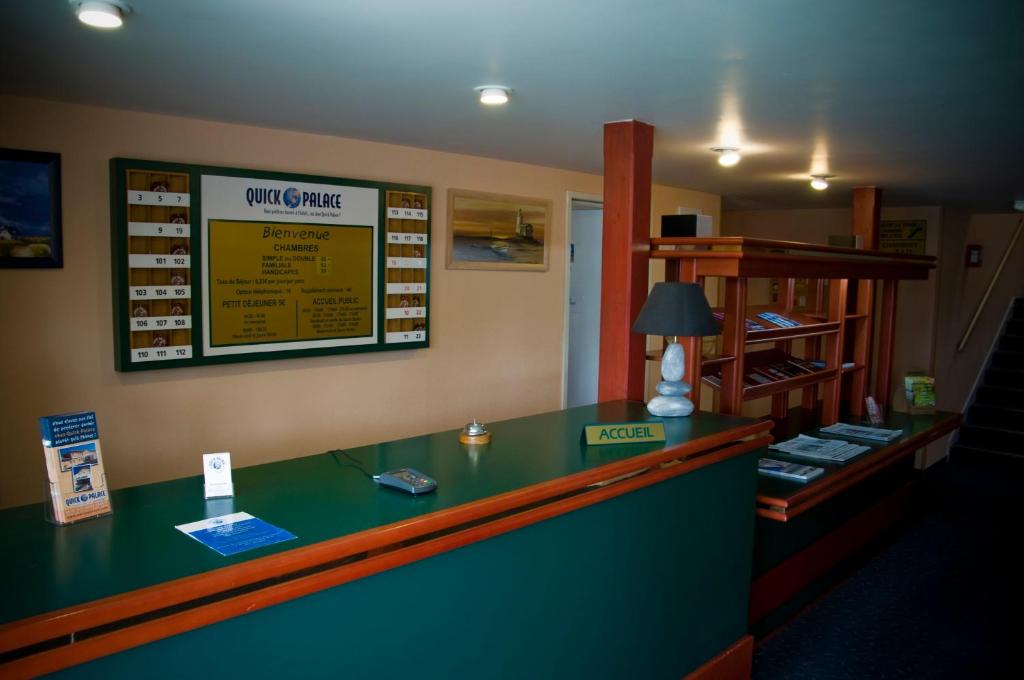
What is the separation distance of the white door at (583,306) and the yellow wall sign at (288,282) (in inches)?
88.8

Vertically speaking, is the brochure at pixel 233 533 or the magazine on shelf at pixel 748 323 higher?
the magazine on shelf at pixel 748 323

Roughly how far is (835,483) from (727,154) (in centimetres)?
184

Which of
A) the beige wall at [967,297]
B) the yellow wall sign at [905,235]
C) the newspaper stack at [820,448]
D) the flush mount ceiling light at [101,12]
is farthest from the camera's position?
the beige wall at [967,297]

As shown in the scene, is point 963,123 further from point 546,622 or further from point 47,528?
point 47,528

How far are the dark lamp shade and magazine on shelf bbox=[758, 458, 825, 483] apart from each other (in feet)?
2.79

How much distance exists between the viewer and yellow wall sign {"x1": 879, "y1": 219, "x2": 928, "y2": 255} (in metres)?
6.64

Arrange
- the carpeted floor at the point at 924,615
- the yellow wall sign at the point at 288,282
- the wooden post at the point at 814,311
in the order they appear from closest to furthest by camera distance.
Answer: the carpeted floor at the point at 924,615 < the yellow wall sign at the point at 288,282 < the wooden post at the point at 814,311

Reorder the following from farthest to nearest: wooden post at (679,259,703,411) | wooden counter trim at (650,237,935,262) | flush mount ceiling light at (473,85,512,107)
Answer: wooden post at (679,259,703,411), wooden counter trim at (650,237,935,262), flush mount ceiling light at (473,85,512,107)

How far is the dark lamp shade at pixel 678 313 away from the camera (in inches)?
118

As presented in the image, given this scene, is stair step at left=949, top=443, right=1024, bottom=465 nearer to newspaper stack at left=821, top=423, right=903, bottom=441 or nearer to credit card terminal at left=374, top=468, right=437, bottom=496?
newspaper stack at left=821, top=423, right=903, bottom=441

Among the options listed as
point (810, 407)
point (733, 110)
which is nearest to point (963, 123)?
point (733, 110)

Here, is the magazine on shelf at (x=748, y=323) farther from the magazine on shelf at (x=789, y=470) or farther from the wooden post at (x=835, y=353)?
the wooden post at (x=835, y=353)

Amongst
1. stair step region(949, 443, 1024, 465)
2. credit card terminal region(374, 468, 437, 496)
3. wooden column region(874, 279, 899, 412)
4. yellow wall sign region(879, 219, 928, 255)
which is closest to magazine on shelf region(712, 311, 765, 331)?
wooden column region(874, 279, 899, 412)

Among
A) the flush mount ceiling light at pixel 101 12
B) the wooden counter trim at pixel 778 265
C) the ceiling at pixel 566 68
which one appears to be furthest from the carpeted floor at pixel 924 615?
the flush mount ceiling light at pixel 101 12
